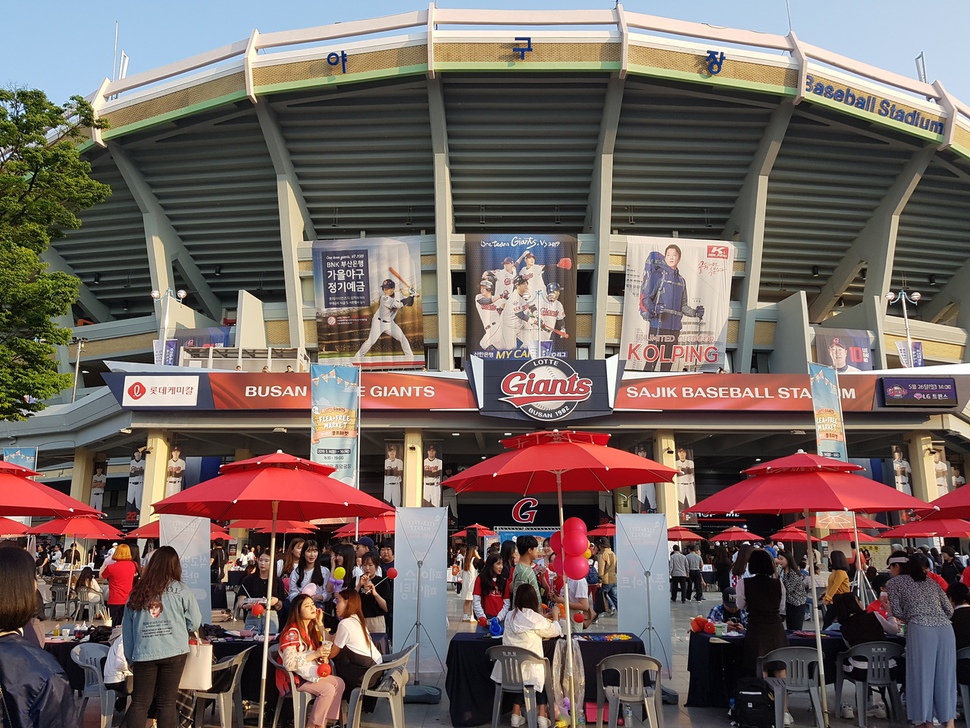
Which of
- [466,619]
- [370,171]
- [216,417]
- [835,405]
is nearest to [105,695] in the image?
[466,619]

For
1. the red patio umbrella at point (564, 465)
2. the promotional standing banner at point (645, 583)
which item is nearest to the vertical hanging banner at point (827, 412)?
the promotional standing banner at point (645, 583)

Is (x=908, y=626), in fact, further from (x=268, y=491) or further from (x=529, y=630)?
(x=268, y=491)

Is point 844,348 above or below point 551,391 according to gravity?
above

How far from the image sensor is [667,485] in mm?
25828

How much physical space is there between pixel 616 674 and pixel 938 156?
106 feet

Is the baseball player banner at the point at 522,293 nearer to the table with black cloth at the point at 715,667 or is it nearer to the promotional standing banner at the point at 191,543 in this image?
the promotional standing banner at the point at 191,543

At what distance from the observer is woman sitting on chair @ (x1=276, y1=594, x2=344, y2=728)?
22.5ft

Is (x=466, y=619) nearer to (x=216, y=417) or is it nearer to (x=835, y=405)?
(x=835, y=405)

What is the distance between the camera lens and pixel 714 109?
30234mm

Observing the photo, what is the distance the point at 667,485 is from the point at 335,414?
1226 centimetres

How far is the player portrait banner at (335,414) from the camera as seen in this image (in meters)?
19.2

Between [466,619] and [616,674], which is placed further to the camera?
[466,619]

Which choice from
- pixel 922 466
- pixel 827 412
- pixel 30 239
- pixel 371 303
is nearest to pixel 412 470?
pixel 371 303

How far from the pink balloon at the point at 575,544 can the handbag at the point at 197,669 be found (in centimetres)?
335
